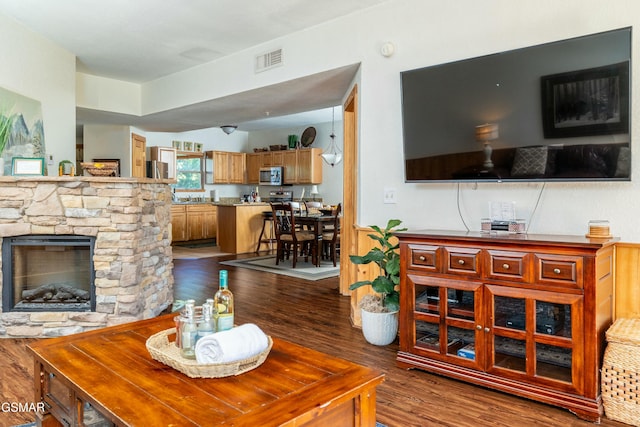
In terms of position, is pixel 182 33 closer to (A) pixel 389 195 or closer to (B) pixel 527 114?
(A) pixel 389 195

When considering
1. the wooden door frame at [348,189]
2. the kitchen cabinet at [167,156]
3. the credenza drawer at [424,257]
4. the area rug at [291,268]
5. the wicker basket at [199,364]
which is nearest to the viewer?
the wicker basket at [199,364]

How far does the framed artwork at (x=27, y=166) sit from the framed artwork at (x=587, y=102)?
13.2ft

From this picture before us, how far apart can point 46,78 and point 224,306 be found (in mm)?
4183

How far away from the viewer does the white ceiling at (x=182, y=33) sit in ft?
12.4

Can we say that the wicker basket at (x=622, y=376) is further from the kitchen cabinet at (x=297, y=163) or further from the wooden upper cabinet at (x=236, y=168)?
the wooden upper cabinet at (x=236, y=168)

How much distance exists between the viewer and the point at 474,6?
3.08 metres

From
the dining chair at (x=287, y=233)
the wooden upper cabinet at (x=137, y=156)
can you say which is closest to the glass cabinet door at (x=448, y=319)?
the dining chair at (x=287, y=233)

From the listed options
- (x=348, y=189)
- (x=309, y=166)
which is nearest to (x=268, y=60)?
(x=348, y=189)

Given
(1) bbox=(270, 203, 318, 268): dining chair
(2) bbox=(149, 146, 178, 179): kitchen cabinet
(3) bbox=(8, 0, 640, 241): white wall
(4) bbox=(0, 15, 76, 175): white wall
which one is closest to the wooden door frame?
(3) bbox=(8, 0, 640, 241): white wall

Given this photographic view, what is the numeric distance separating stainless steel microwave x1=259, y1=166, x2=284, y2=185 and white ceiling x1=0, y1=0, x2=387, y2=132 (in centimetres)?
354

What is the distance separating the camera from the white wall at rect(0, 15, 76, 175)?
4094 mm

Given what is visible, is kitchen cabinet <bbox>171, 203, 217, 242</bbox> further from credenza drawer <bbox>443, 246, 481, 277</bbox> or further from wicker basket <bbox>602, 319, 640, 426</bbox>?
wicker basket <bbox>602, 319, 640, 426</bbox>

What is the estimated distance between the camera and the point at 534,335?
2.37 meters

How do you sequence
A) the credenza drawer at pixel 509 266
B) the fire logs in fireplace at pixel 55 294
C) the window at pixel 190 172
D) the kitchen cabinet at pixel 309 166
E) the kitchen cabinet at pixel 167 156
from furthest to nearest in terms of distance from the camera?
1. the window at pixel 190 172
2. the kitchen cabinet at pixel 309 166
3. the kitchen cabinet at pixel 167 156
4. the fire logs in fireplace at pixel 55 294
5. the credenza drawer at pixel 509 266
